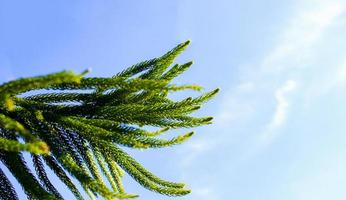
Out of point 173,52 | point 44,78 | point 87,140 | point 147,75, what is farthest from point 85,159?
point 44,78

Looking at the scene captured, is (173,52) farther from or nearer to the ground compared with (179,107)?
farther from the ground

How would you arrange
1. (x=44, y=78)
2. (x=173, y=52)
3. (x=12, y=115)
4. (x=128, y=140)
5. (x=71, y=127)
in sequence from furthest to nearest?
(x=173, y=52) < (x=12, y=115) < (x=71, y=127) < (x=128, y=140) < (x=44, y=78)

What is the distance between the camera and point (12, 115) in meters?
3.02

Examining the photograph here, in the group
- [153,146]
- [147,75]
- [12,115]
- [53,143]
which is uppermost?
[147,75]

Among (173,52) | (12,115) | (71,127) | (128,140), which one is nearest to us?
(128,140)

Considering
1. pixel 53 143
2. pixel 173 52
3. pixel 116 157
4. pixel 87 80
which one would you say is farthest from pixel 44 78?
pixel 173 52

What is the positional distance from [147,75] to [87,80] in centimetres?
78

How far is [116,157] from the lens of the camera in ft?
9.96

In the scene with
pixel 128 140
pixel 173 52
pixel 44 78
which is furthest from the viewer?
pixel 173 52

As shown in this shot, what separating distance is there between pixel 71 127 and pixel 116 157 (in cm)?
38

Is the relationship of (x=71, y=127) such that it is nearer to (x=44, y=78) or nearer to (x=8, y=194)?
(x=8, y=194)

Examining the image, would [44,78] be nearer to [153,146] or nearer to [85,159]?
[153,146]

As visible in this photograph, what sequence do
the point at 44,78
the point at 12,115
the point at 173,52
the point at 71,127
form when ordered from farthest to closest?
the point at 173,52, the point at 12,115, the point at 71,127, the point at 44,78

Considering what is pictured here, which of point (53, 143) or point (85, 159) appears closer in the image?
point (53, 143)
